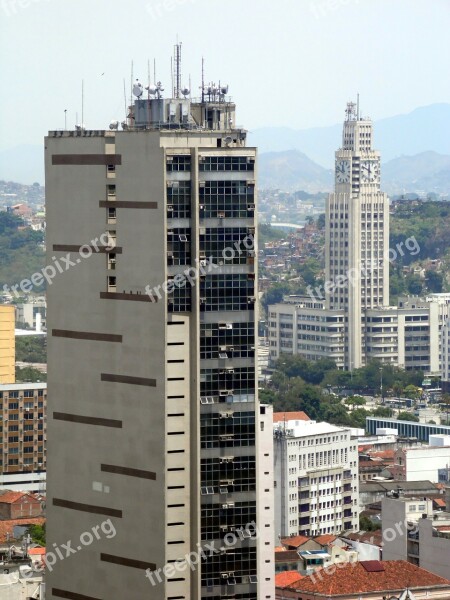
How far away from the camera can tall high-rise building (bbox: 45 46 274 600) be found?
105 ft

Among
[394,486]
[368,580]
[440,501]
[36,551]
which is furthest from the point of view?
[394,486]

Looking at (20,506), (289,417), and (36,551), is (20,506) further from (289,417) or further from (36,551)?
(289,417)

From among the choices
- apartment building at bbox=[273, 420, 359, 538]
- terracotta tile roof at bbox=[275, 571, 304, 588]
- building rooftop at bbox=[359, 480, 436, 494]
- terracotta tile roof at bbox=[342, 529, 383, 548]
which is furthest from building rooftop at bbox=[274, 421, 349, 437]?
terracotta tile roof at bbox=[275, 571, 304, 588]

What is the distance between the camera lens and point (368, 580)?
43781mm

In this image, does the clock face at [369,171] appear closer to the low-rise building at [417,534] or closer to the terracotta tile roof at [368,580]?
the low-rise building at [417,534]

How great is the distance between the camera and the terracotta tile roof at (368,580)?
43531 millimetres

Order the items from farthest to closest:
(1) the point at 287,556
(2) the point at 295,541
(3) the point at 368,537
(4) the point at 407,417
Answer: (4) the point at 407,417, (3) the point at 368,537, (2) the point at 295,541, (1) the point at 287,556

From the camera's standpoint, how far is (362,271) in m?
103

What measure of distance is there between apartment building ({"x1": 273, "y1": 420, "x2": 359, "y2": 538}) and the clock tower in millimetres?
35873

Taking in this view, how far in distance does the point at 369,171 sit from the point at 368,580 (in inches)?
2504

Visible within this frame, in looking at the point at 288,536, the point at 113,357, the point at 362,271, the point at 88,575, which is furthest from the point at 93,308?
the point at 362,271

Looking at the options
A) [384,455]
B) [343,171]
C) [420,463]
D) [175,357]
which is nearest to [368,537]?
[420,463]

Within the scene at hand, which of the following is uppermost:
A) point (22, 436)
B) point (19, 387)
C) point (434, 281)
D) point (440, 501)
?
point (434, 281)

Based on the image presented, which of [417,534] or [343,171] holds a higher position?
[343,171]
